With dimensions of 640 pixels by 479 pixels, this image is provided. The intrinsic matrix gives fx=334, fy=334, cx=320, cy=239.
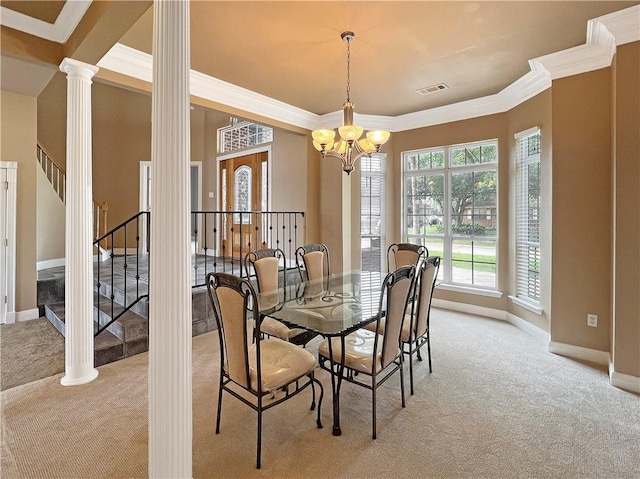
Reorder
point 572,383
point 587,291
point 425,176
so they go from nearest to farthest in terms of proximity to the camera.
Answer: point 572,383, point 587,291, point 425,176

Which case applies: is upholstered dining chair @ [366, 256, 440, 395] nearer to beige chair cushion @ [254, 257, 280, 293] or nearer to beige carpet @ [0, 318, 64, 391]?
beige chair cushion @ [254, 257, 280, 293]

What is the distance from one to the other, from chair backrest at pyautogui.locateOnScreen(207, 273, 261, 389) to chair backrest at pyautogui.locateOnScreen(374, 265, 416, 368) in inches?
31.7

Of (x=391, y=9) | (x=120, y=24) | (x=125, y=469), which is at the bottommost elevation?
(x=125, y=469)

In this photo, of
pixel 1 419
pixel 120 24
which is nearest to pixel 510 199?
pixel 120 24

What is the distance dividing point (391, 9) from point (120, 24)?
6.61 ft

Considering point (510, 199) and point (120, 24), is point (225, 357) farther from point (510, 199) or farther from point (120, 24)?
point (510, 199)

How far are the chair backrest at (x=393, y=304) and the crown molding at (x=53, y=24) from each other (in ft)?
9.83

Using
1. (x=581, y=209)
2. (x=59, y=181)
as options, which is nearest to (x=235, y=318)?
(x=581, y=209)

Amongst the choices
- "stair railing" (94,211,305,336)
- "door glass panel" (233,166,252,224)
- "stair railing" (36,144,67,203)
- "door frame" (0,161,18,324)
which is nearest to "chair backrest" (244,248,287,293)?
"stair railing" (94,211,305,336)

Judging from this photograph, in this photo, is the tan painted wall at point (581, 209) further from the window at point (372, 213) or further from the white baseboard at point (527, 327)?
the window at point (372, 213)

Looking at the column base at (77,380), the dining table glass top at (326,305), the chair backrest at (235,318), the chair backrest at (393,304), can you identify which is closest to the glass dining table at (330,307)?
the dining table glass top at (326,305)

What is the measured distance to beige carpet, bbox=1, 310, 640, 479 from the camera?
75.6 inches

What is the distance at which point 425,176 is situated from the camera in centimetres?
541

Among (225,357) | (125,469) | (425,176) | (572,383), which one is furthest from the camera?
(425,176)
